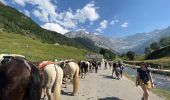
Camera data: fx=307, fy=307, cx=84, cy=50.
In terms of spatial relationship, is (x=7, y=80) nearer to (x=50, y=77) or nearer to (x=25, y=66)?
(x=25, y=66)

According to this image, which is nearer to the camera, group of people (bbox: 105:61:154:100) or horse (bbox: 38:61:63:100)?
horse (bbox: 38:61:63:100)

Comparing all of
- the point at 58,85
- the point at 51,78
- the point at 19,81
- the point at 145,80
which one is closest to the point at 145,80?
the point at 145,80

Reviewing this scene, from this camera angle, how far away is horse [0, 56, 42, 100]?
7621mm

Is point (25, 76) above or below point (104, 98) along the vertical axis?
above

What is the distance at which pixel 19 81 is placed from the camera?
770cm

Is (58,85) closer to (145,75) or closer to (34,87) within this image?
(145,75)

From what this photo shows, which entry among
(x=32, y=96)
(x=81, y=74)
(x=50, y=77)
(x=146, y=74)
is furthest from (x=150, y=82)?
(x=81, y=74)

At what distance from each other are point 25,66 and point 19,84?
50 centimetres

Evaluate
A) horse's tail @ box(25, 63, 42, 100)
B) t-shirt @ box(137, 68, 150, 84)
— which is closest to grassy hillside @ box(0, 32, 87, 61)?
t-shirt @ box(137, 68, 150, 84)

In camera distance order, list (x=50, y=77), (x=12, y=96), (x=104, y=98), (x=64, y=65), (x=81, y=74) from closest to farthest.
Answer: (x=12, y=96) < (x=50, y=77) < (x=104, y=98) < (x=64, y=65) < (x=81, y=74)

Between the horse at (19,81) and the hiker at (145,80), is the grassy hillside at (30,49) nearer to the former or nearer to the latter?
the hiker at (145,80)

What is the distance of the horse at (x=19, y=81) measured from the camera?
7621 millimetres

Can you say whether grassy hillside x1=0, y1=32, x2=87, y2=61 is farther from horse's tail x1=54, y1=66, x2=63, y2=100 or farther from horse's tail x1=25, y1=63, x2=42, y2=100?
horse's tail x1=25, y1=63, x2=42, y2=100

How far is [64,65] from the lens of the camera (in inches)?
838
